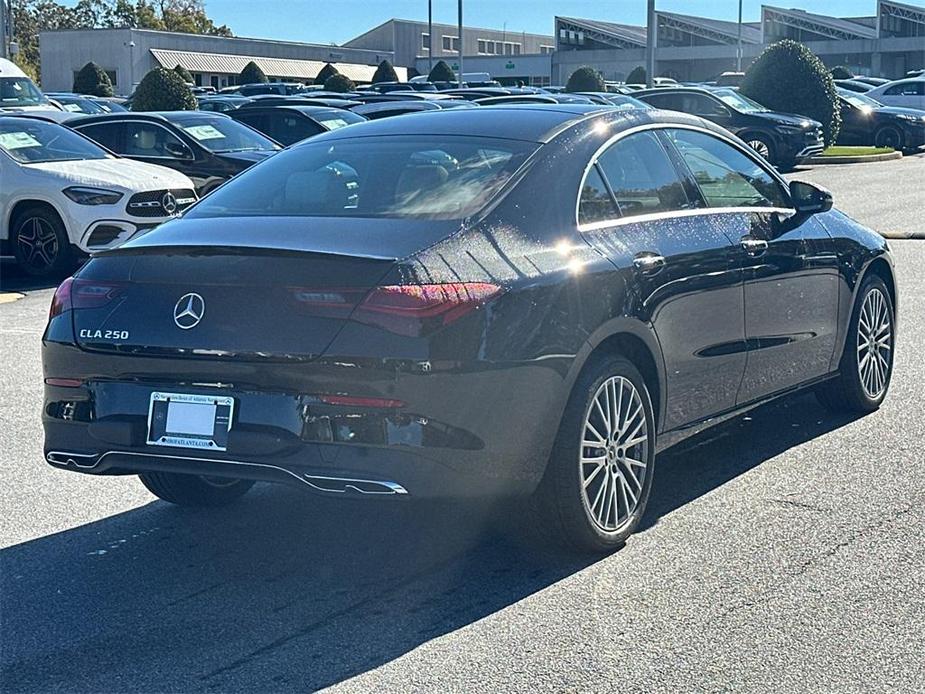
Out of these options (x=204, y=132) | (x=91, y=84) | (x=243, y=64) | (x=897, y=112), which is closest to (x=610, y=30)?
→ (x=243, y=64)

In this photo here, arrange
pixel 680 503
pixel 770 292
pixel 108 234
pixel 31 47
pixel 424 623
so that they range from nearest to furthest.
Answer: pixel 424 623 < pixel 680 503 < pixel 770 292 < pixel 108 234 < pixel 31 47

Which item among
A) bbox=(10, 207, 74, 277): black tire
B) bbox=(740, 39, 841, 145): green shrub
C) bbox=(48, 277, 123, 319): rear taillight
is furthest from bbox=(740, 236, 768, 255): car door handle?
bbox=(740, 39, 841, 145): green shrub

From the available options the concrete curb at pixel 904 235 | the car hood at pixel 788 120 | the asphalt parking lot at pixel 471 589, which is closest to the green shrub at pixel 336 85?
the car hood at pixel 788 120

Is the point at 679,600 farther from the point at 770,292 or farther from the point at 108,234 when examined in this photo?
the point at 108,234

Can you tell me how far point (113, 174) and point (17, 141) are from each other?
1169mm

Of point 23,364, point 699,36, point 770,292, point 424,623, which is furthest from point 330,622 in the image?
point 699,36

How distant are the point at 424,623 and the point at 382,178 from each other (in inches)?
69.4

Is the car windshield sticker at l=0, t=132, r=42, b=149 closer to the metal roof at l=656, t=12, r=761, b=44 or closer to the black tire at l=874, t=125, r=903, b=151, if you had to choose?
the black tire at l=874, t=125, r=903, b=151

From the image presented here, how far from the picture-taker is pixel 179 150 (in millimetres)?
17078

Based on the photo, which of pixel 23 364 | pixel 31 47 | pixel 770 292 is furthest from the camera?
pixel 31 47

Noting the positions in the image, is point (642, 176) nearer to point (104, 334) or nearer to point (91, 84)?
point (104, 334)

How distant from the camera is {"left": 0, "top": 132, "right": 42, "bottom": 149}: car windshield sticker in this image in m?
14.2

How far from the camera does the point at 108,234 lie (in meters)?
13.7

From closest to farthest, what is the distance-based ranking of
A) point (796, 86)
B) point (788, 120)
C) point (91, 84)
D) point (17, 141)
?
1. point (17, 141)
2. point (788, 120)
3. point (796, 86)
4. point (91, 84)
